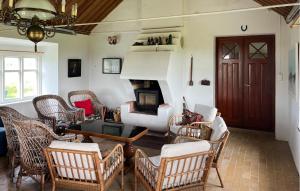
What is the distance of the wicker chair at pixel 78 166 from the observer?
2645mm

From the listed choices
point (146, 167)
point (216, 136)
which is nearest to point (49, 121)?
point (146, 167)

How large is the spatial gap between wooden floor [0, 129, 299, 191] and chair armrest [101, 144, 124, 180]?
0.48 m

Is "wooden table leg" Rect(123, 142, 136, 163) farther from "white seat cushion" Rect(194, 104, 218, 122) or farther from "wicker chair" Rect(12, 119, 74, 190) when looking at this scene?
"white seat cushion" Rect(194, 104, 218, 122)

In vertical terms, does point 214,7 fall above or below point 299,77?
above

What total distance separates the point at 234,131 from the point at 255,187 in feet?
10.1

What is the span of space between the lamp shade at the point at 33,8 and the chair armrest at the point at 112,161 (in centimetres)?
181

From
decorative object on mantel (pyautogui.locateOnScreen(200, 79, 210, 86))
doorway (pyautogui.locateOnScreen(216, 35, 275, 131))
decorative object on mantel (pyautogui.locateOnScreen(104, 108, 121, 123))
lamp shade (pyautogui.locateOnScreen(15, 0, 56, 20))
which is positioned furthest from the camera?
decorative object on mantel (pyautogui.locateOnScreen(104, 108, 121, 123))

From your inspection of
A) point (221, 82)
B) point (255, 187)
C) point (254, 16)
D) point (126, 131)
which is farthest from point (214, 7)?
point (255, 187)

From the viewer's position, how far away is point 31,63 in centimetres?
677

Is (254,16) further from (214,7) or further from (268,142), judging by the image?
(268,142)

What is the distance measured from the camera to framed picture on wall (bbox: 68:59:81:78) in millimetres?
7241

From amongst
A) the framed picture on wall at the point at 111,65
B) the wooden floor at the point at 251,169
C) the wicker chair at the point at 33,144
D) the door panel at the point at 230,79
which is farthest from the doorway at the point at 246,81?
the wicker chair at the point at 33,144

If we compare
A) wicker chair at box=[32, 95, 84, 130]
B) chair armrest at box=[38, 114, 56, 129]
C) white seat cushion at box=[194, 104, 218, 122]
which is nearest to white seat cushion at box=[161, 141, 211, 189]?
white seat cushion at box=[194, 104, 218, 122]

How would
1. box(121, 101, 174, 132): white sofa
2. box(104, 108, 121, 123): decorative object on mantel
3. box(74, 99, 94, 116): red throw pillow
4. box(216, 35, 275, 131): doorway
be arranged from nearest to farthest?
1. box(216, 35, 275, 131): doorway
2. box(121, 101, 174, 132): white sofa
3. box(74, 99, 94, 116): red throw pillow
4. box(104, 108, 121, 123): decorative object on mantel
